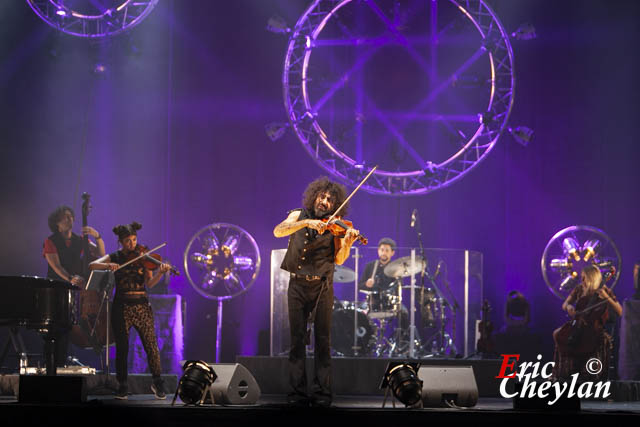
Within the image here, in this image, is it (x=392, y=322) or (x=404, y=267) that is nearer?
(x=392, y=322)

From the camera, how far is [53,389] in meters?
6.15

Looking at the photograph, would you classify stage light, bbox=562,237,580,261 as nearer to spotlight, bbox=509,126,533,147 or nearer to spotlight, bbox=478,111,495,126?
spotlight, bbox=509,126,533,147

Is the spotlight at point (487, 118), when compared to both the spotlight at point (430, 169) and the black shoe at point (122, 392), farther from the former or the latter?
the black shoe at point (122, 392)

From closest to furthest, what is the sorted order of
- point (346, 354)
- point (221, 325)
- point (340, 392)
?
point (340, 392) < point (346, 354) < point (221, 325)

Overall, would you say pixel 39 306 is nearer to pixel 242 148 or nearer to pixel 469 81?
pixel 242 148

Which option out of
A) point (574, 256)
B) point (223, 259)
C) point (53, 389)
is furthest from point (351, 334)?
point (53, 389)

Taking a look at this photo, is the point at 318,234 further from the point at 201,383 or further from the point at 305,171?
the point at 305,171

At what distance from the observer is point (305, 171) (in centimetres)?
1312

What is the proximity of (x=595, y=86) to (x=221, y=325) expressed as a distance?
6781mm

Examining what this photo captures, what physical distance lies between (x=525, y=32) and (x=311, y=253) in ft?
22.2

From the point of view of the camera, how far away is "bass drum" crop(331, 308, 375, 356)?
10.2m

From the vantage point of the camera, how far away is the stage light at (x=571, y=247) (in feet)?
36.7

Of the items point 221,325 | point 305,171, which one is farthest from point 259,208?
point 221,325

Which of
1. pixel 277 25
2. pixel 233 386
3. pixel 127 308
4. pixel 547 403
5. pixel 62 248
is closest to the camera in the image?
pixel 547 403
